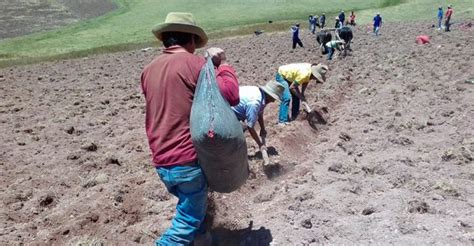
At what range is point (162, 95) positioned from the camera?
4.01 m

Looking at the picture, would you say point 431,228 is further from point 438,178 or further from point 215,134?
point 215,134

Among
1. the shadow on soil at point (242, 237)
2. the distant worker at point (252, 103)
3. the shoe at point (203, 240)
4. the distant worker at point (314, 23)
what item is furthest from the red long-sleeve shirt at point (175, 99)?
the distant worker at point (314, 23)

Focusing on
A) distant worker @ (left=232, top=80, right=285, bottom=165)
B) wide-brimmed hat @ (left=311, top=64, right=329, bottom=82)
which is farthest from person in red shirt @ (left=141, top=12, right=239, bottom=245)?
wide-brimmed hat @ (left=311, top=64, right=329, bottom=82)

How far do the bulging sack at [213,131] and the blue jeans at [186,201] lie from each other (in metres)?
0.09

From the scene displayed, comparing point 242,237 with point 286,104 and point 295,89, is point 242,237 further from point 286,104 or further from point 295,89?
point 295,89

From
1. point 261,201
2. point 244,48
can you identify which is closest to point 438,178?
point 261,201

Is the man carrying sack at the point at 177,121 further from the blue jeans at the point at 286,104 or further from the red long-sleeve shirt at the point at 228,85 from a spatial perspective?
the blue jeans at the point at 286,104

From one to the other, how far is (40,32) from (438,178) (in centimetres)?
2955

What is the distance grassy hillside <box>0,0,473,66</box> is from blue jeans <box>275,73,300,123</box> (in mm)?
16523

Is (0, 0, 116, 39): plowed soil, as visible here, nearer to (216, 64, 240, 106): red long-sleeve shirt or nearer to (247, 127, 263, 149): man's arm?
(247, 127, 263, 149): man's arm

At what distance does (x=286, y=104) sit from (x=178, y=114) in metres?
5.09

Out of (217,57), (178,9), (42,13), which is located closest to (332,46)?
(217,57)

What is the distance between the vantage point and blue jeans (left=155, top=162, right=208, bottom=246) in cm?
402

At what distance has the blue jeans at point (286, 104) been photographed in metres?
8.89
